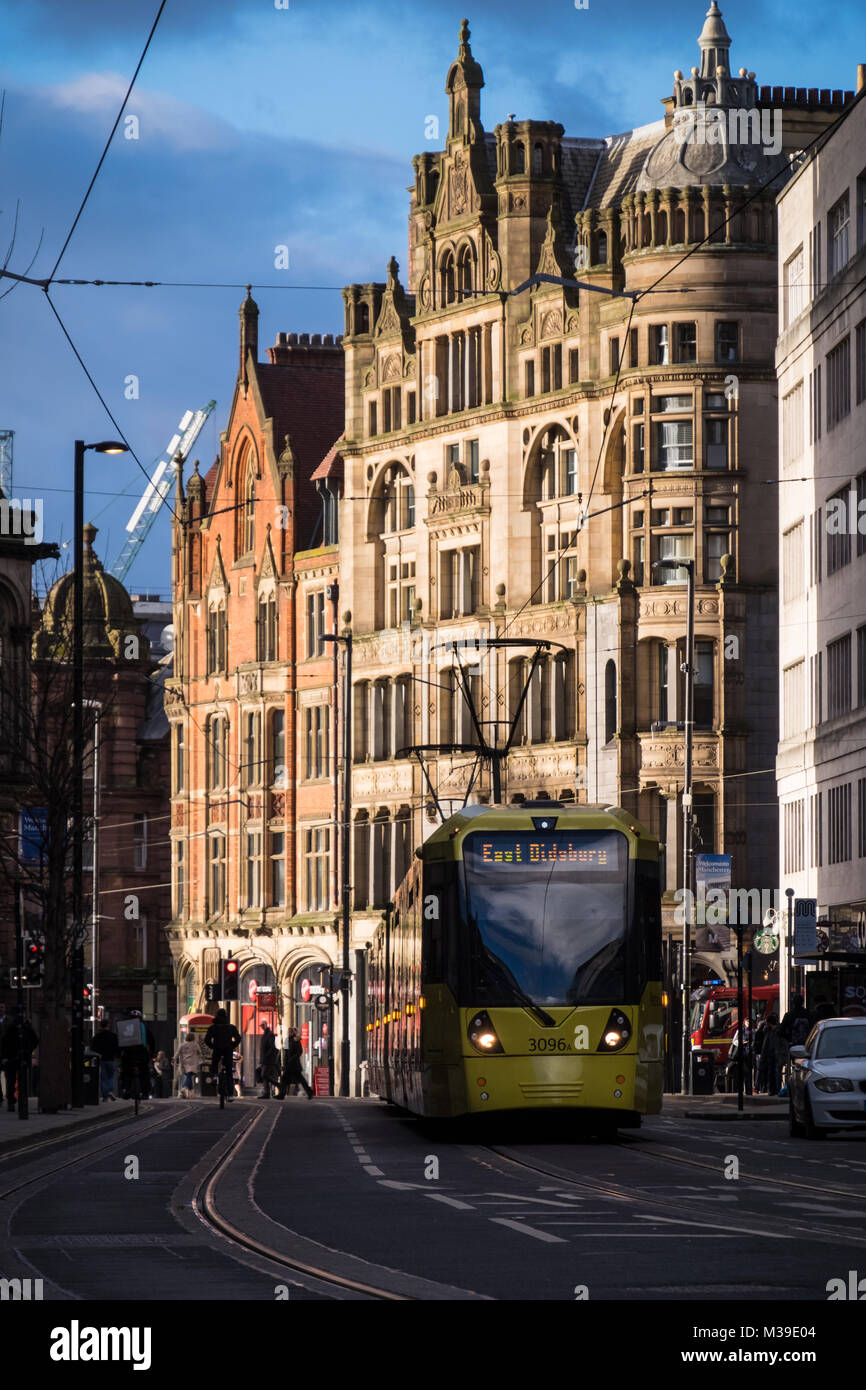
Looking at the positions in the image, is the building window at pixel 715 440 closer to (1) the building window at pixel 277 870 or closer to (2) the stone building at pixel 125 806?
(1) the building window at pixel 277 870

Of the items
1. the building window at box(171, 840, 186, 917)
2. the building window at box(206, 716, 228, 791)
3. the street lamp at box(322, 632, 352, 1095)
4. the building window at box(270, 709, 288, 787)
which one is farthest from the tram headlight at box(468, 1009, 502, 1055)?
the building window at box(171, 840, 186, 917)

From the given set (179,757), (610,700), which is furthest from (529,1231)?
(179,757)

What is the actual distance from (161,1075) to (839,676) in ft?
107

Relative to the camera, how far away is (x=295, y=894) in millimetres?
93875

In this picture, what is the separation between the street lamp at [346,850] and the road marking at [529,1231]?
6211cm

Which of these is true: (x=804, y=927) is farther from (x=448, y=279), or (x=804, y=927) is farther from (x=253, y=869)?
(x=253, y=869)

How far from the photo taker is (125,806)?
113375mm

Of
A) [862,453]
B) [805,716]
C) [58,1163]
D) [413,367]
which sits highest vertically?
[413,367]

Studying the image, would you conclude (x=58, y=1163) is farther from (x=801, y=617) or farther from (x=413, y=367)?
(x=413, y=367)

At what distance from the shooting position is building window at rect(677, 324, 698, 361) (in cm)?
7488

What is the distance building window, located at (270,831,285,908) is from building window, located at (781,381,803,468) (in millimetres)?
33909
